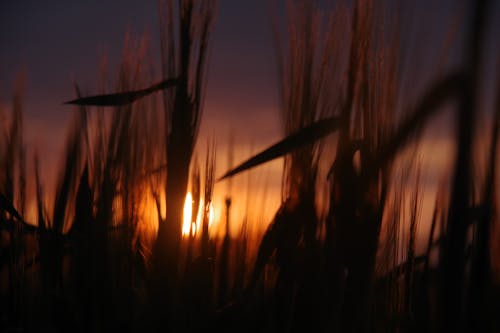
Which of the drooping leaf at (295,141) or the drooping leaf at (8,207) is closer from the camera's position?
the drooping leaf at (295,141)

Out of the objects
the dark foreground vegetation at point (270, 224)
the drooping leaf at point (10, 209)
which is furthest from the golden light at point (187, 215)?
the drooping leaf at point (10, 209)

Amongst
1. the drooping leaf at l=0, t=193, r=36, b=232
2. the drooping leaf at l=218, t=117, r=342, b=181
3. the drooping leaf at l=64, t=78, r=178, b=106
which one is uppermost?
the drooping leaf at l=64, t=78, r=178, b=106

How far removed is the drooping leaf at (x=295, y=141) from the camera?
1012mm

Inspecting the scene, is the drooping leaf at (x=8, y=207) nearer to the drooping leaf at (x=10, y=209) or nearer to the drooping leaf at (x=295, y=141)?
the drooping leaf at (x=10, y=209)

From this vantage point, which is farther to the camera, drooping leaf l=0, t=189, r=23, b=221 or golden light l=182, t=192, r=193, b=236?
drooping leaf l=0, t=189, r=23, b=221

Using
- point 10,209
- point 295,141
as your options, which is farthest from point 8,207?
point 295,141

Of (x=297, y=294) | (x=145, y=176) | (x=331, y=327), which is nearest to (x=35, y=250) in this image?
(x=145, y=176)

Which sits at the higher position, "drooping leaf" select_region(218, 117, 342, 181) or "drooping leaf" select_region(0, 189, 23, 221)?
"drooping leaf" select_region(218, 117, 342, 181)

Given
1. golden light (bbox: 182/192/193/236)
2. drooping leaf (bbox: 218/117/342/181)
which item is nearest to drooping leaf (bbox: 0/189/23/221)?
golden light (bbox: 182/192/193/236)

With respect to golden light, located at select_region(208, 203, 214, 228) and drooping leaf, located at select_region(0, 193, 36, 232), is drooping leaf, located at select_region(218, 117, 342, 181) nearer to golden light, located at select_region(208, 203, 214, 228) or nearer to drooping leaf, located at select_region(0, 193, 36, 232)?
golden light, located at select_region(208, 203, 214, 228)

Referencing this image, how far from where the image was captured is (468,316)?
75 cm

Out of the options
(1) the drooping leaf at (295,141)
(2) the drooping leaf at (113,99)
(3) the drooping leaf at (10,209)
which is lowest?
(3) the drooping leaf at (10,209)

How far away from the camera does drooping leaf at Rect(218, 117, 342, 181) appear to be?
3.32ft

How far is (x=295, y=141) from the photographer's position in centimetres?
101
